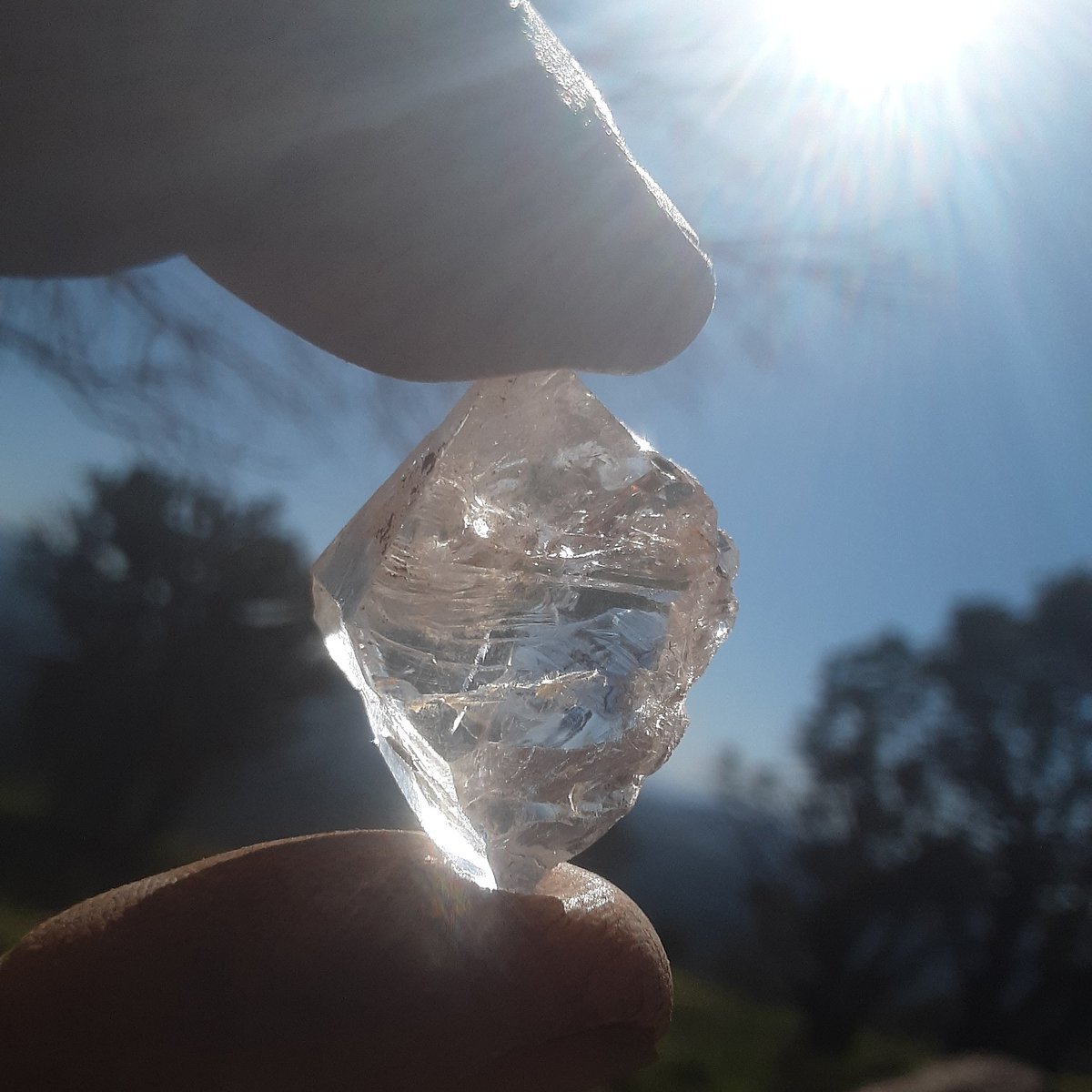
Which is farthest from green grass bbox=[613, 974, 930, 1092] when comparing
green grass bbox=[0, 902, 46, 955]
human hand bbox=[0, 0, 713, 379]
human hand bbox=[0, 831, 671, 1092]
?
human hand bbox=[0, 0, 713, 379]

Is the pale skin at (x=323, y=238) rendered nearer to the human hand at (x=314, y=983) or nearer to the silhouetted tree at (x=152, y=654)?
the human hand at (x=314, y=983)

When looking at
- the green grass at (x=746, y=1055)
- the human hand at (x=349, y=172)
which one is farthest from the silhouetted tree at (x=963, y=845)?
the human hand at (x=349, y=172)

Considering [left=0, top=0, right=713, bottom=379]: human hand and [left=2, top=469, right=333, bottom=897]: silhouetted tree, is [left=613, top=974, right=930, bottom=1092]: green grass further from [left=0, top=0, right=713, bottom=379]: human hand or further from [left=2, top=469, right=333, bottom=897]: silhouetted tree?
[left=0, top=0, right=713, bottom=379]: human hand

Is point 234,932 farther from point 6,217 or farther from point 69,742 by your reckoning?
point 69,742

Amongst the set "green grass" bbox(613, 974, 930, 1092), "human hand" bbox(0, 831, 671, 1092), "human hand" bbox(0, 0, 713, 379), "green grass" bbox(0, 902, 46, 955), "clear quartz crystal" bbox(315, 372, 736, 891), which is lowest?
"green grass" bbox(613, 974, 930, 1092)

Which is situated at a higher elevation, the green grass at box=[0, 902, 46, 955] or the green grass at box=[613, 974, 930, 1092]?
the green grass at box=[0, 902, 46, 955]

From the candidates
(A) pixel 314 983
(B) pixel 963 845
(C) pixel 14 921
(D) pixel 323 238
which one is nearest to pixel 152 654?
(C) pixel 14 921
